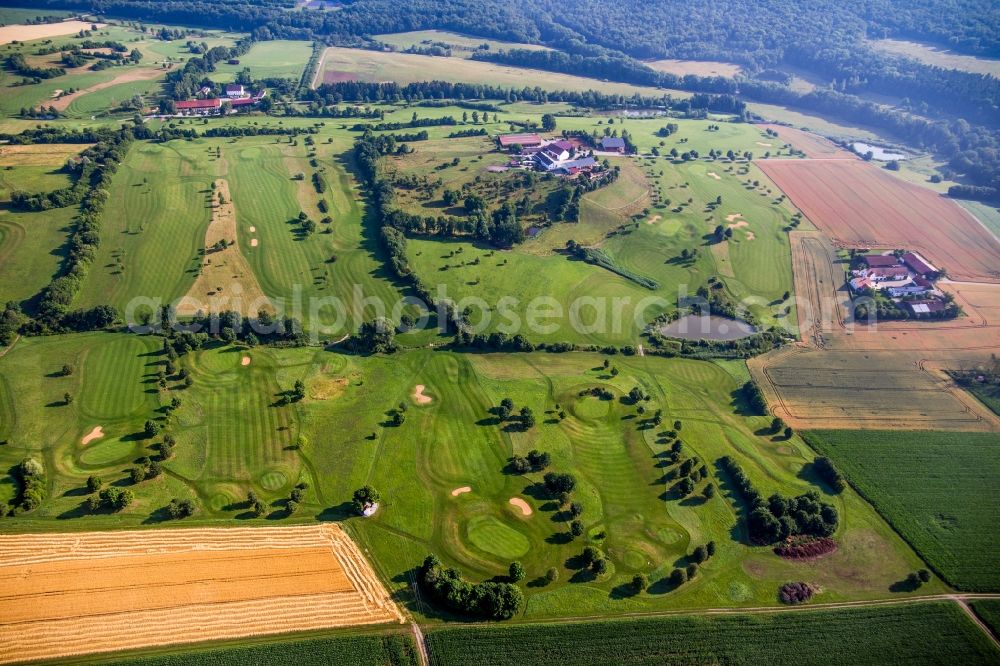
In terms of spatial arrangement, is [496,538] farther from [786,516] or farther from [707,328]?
[707,328]

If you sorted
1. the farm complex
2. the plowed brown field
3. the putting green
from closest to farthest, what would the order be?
the farm complex → the putting green → the plowed brown field

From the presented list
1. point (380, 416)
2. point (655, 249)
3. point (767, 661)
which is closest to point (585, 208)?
point (655, 249)

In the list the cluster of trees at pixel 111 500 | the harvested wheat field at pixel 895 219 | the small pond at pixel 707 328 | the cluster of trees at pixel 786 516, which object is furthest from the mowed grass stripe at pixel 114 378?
the harvested wheat field at pixel 895 219

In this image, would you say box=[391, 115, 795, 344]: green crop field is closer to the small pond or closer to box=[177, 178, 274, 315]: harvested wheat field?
the small pond

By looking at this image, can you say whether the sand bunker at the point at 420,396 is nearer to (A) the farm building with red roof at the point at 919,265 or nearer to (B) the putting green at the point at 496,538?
(B) the putting green at the point at 496,538

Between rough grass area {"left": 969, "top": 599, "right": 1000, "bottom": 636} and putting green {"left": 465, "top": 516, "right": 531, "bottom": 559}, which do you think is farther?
putting green {"left": 465, "top": 516, "right": 531, "bottom": 559}

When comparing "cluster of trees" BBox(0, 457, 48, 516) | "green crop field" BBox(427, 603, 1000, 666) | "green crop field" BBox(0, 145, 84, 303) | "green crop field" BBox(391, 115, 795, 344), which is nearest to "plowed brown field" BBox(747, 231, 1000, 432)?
"green crop field" BBox(391, 115, 795, 344)

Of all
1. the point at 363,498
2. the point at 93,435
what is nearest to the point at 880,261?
the point at 363,498
